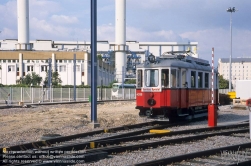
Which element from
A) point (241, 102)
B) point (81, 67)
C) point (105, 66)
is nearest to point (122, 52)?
point (105, 66)

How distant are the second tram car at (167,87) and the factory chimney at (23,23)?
212ft

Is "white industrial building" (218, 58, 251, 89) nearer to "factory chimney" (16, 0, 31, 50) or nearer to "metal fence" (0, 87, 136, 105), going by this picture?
"factory chimney" (16, 0, 31, 50)

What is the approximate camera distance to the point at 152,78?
1841 centimetres

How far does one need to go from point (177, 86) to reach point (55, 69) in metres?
60.9

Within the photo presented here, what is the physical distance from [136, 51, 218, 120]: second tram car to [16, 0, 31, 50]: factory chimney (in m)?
64.7

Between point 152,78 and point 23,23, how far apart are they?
67225 millimetres

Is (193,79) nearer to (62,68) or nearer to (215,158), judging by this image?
(215,158)

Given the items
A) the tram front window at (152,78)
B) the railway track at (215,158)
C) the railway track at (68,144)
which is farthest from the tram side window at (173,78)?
the railway track at (215,158)

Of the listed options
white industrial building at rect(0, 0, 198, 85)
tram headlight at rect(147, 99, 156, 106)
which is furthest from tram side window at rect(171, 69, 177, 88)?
white industrial building at rect(0, 0, 198, 85)

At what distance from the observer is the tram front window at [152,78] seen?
18.2m

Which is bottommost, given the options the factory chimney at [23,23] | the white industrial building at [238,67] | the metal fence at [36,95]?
the metal fence at [36,95]

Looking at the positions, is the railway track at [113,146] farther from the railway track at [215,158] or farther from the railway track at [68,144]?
the railway track at [215,158]

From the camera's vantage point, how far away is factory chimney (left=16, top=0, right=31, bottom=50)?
79312 mm

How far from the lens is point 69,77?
7769cm
